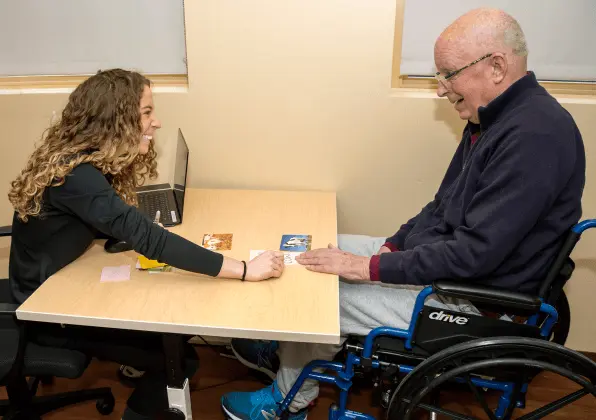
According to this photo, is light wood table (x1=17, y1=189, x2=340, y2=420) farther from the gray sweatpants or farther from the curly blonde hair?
the curly blonde hair

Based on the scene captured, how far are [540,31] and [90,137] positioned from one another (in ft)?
5.24

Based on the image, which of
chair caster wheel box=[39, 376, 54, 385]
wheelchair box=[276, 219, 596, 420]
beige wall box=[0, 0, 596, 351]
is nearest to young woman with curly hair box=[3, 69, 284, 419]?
wheelchair box=[276, 219, 596, 420]

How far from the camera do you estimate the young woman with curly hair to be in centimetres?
154

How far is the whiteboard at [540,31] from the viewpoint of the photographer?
1971 millimetres

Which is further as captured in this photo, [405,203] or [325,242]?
[405,203]

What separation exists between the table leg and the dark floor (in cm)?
49

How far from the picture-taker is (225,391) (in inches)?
88.7

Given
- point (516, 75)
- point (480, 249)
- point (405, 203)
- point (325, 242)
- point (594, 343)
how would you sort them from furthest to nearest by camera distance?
point (594, 343), point (405, 203), point (325, 242), point (516, 75), point (480, 249)

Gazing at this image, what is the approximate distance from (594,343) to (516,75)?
151 cm

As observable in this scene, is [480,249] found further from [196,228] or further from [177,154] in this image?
[177,154]

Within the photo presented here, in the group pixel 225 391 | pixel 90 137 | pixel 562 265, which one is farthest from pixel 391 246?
pixel 90 137

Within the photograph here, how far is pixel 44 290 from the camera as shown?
1558 mm

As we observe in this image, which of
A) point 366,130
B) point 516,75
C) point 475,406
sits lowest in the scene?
point 475,406

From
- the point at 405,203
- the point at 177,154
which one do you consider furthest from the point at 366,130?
the point at 177,154
